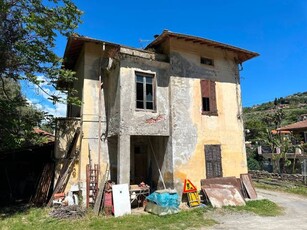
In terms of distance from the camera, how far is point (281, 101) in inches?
3580

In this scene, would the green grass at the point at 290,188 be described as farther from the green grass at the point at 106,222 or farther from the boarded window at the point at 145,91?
the boarded window at the point at 145,91

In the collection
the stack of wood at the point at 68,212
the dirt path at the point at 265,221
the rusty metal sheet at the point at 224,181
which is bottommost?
the dirt path at the point at 265,221

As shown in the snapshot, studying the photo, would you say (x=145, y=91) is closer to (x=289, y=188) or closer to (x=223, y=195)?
(x=223, y=195)

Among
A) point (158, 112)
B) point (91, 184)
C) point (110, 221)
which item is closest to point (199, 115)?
point (158, 112)

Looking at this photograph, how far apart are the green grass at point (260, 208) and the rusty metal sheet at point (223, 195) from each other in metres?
0.34

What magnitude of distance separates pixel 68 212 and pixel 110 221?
74.8 inches

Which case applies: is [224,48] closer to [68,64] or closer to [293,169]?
[68,64]

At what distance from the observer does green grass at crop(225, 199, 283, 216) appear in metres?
10.8

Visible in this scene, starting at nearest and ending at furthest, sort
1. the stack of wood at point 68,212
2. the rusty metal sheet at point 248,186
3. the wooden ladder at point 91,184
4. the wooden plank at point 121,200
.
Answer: the stack of wood at point 68,212, the wooden plank at point 121,200, the wooden ladder at point 91,184, the rusty metal sheet at point 248,186

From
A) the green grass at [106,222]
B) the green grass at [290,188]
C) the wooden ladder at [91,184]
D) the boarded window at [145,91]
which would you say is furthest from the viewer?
the green grass at [290,188]

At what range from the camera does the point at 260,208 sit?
11422 mm

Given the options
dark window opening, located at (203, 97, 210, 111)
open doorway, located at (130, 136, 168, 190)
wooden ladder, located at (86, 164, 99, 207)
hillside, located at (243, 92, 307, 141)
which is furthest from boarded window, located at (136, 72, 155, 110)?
hillside, located at (243, 92, 307, 141)

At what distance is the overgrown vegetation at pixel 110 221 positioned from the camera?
873cm

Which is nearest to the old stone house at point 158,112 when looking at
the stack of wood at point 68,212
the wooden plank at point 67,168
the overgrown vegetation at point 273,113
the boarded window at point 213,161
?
the boarded window at point 213,161
